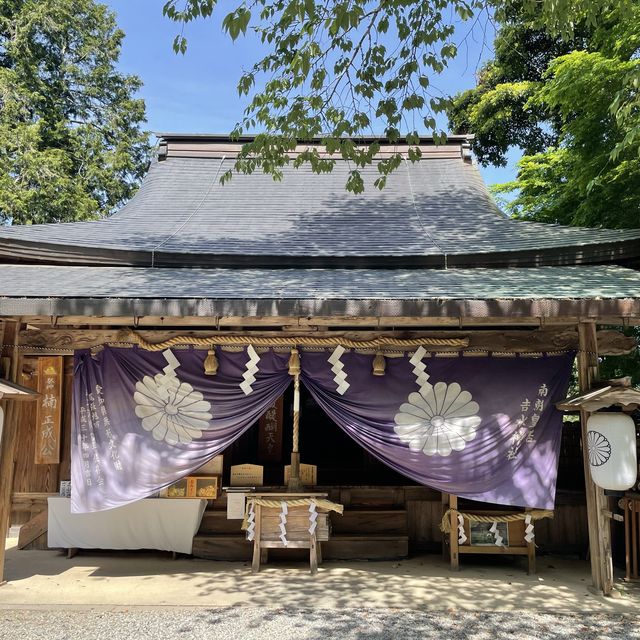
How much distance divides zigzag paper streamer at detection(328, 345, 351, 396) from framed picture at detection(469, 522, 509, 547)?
7.21 ft

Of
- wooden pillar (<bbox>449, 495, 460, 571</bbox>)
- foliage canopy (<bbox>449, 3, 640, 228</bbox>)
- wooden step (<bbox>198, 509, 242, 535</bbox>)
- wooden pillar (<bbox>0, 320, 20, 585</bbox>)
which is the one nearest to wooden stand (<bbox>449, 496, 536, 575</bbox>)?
wooden pillar (<bbox>449, 495, 460, 571</bbox>)

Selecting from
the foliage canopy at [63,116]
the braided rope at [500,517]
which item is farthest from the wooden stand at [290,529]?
the foliage canopy at [63,116]

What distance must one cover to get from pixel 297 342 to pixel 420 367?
1345mm

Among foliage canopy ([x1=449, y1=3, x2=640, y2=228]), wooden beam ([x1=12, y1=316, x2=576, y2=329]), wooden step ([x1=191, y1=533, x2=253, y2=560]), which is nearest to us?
wooden beam ([x1=12, y1=316, x2=576, y2=329])

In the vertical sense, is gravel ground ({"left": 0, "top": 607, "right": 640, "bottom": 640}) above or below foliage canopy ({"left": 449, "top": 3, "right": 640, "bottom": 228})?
below

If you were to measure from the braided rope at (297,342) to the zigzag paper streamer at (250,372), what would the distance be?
95 mm

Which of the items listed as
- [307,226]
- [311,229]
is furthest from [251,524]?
[307,226]

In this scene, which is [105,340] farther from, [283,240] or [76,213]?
[76,213]

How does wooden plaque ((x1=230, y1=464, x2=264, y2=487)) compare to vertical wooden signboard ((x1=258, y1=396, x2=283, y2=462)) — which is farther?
vertical wooden signboard ((x1=258, y1=396, x2=283, y2=462))

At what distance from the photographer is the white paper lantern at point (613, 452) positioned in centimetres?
509

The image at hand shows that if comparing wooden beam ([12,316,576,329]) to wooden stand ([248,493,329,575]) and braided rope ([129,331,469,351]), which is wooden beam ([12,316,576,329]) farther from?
wooden stand ([248,493,329,575])

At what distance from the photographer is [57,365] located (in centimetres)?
745

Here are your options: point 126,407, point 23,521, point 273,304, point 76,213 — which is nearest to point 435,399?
point 273,304

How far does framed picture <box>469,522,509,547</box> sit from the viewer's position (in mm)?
6242
